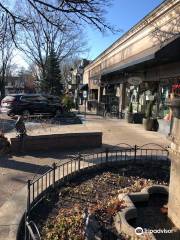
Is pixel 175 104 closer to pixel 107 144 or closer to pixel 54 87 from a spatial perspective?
pixel 107 144

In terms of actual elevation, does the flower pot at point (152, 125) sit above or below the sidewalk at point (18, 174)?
above

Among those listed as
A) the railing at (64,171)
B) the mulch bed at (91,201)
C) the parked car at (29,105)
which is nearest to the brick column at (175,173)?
the mulch bed at (91,201)

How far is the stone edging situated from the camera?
473 centimetres

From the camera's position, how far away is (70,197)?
643 centimetres

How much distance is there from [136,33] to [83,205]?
56.3ft

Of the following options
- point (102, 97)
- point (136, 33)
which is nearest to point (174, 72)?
point (136, 33)

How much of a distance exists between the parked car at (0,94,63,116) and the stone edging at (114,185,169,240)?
60.0 ft

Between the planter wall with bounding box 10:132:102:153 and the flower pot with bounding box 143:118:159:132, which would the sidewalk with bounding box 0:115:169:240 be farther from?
the flower pot with bounding box 143:118:159:132

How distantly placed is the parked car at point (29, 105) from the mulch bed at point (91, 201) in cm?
1680

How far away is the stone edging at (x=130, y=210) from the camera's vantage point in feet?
15.5

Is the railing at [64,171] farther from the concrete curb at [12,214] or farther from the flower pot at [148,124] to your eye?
the flower pot at [148,124]

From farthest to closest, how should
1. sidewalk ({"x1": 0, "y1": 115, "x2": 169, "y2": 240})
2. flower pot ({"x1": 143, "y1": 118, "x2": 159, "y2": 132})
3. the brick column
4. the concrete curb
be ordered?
1. flower pot ({"x1": 143, "y1": 118, "x2": 159, "y2": 132})
2. sidewalk ({"x1": 0, "y1": 115, "x2": 169, "y2": 240})
3. the brick column
4. the concrete curb

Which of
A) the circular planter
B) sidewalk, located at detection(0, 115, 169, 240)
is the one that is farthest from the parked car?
the circular planter

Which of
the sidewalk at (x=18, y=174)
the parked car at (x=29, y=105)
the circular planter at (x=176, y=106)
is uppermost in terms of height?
the circular planter at (x=176, y=106)
